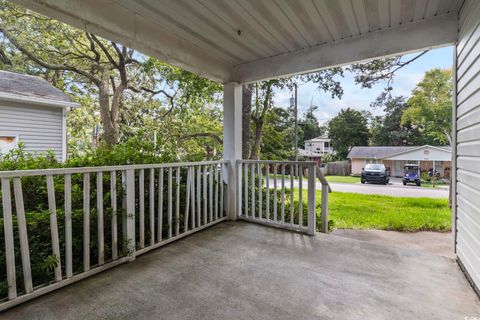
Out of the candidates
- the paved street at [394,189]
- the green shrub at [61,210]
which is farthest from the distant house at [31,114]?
the paved street at [394,189]

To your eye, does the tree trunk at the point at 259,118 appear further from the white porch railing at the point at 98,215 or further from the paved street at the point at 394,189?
the white porch railing at the point at 98,215

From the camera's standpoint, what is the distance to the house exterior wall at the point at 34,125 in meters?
4.87

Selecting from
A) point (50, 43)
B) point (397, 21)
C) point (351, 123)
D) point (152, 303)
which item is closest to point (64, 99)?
point (50, 43)

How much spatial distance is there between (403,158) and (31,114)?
10.7 m

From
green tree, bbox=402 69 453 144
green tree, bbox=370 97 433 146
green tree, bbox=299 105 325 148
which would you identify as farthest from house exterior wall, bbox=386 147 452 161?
green tree, bbox=299 105 325 148

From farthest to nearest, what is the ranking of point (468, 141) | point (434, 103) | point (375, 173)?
point (375, 173)
point (434, 103)
point (468, 141)

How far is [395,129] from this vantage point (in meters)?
11.3

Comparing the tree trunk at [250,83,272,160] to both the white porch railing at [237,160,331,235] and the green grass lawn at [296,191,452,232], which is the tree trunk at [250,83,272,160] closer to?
the green grass lawn at [296,191,452,232]

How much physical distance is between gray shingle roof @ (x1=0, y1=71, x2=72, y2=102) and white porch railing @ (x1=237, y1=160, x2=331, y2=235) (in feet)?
16.4

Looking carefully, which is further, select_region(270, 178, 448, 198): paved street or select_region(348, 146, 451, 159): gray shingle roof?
select_region(348, 146, 451, 159): gray shingle roof

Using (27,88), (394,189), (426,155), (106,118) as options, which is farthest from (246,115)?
(394,189)

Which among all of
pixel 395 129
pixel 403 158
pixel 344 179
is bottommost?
pixel 344 179

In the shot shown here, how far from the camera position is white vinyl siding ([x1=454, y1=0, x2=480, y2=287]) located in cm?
173

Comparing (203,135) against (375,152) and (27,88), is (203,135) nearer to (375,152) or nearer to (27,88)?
(27,88)
